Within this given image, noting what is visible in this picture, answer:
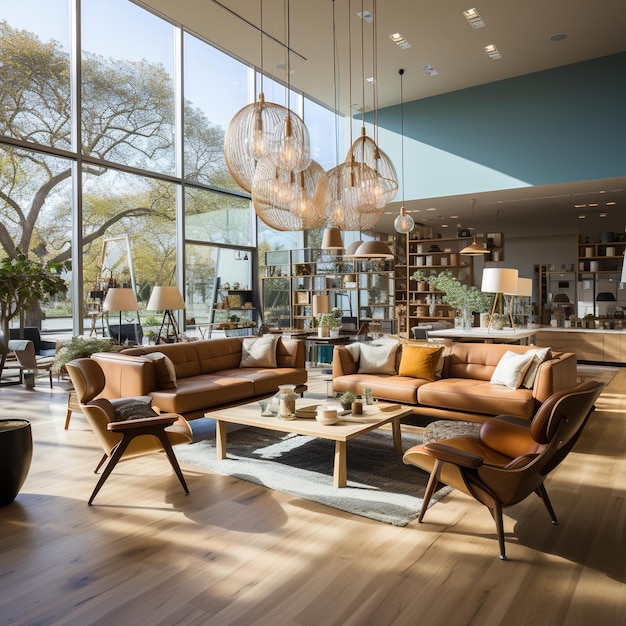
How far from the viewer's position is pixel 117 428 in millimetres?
3340

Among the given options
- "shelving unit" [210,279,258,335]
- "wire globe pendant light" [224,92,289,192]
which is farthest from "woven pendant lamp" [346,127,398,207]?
"shelving unit" [210,279,258,335]

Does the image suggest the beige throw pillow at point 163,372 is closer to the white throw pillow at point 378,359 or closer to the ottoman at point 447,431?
the white throw pillow at point 378,359

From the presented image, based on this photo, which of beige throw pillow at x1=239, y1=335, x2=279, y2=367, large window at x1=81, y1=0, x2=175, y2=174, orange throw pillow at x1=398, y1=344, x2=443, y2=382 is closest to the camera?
orange throw pillow at x1=398, y1=344, x2=443, y2=382

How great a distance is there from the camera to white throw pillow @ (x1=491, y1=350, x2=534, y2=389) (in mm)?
4895

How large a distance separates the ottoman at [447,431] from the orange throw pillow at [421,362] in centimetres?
155

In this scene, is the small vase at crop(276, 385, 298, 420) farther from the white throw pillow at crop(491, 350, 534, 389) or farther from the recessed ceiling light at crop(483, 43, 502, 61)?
the recessed ceiling light at crop(483, 43, 502, 61)

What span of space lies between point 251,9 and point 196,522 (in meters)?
6.82

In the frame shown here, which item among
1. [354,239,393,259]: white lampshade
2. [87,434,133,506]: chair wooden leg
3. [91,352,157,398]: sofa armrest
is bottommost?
[87,434,133,506]: chair wooden leg

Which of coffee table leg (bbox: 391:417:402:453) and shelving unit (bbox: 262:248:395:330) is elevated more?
shelving unit (bbox: 262:248:395:330)

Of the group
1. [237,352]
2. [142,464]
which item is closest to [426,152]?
[237,352]

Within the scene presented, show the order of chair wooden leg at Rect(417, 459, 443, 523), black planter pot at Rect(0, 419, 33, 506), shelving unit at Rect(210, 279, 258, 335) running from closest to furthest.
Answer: chair wooden leg at Rect(417, 459, 443, 523) → black planter pot at Rect(0, 419, 33, 506) → shelving unit at Rect(210, 279, 258, 335)

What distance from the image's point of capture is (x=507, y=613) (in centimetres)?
222

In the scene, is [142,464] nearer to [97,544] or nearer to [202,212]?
[97,544]

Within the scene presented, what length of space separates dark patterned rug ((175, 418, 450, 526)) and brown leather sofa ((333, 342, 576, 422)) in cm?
39
